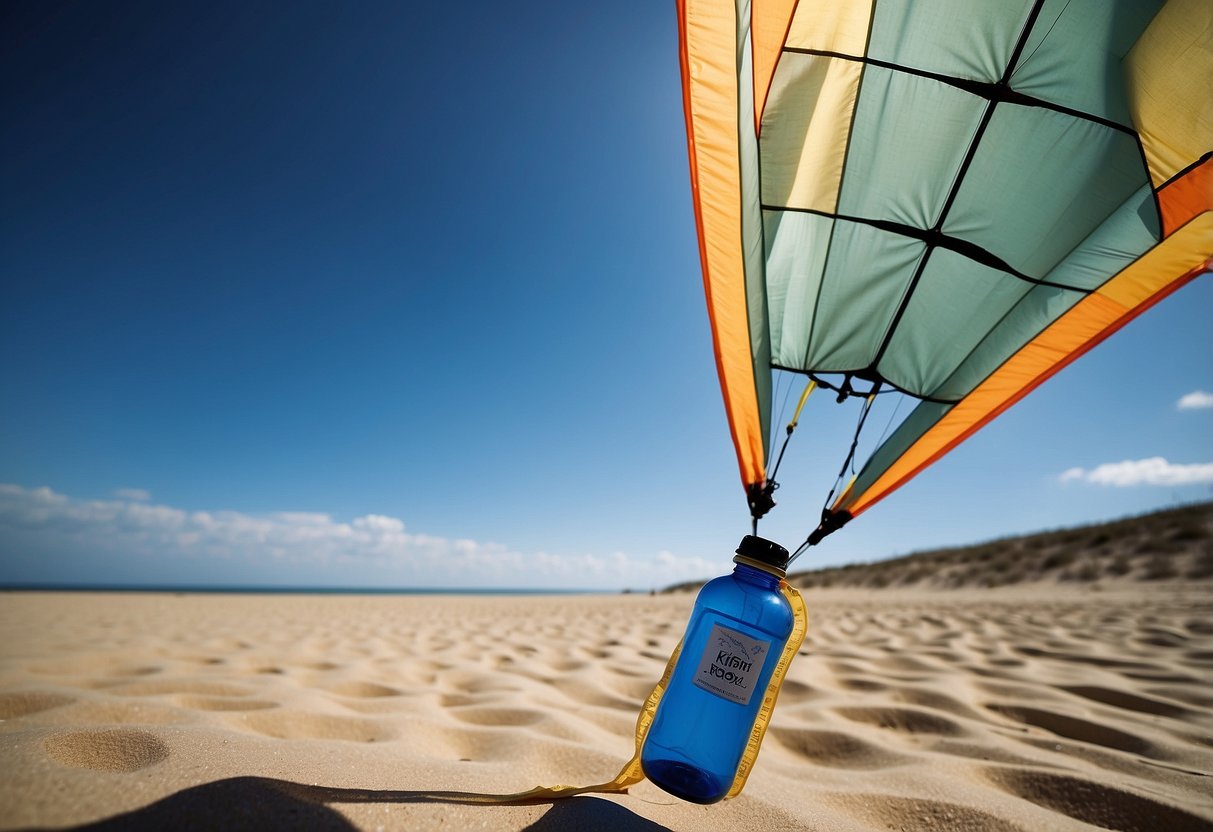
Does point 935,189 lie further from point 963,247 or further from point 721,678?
point 721,678

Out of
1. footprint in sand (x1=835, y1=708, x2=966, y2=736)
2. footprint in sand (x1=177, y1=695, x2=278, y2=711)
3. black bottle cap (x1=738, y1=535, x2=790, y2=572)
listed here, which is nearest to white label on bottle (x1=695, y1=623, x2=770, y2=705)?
black bottle cap (x1=738, y1=535, x2=790, y2=572)

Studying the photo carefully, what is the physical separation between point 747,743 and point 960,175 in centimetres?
189

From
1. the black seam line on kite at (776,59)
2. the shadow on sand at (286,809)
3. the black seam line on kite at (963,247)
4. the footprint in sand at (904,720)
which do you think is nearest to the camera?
the shadow on sand at (286,809)

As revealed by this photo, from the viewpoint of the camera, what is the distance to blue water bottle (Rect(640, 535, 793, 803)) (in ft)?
4.42

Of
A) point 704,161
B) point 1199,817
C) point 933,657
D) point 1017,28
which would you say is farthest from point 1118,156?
point 933,657

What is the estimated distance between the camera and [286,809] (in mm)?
1085

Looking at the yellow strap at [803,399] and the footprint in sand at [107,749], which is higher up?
the yellow strap at [803,399]

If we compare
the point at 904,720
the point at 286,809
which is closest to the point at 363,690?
the point at 286,809

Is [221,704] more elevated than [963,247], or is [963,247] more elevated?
[963,247]

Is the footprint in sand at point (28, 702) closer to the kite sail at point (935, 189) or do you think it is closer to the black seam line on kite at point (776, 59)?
the kite sail at point (935, 189)

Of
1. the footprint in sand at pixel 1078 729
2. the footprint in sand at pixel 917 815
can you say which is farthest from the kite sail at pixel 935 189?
the footprint in sand at pixel 1078 729

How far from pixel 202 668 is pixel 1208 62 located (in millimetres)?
4857

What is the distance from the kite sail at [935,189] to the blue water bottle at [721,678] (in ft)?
1.13

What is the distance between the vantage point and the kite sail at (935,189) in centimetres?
163
